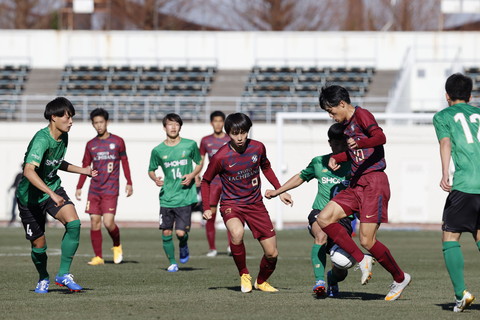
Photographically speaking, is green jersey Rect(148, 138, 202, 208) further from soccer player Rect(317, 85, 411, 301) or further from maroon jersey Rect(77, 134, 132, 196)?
soccer player Rect(317, 85, 411, 301)

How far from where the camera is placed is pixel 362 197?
27.7 ft

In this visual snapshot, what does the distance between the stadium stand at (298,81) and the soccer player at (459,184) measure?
2610cm

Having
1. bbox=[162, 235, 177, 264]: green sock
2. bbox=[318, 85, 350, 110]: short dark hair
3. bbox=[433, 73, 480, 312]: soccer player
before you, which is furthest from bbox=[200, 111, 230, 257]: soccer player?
bbox=[433, 73, 480, 312]: soccer player

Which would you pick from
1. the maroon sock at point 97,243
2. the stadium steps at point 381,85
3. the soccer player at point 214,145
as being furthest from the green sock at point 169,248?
the stadium steps at point 381,85

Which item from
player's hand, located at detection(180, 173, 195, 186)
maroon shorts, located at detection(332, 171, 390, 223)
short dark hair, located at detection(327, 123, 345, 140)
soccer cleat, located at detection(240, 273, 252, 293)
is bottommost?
soccer cleat, located at detection(240, 273, 252, 293)

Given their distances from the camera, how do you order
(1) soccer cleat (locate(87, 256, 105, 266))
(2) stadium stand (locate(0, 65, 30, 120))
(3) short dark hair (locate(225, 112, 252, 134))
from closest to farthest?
(3) short dark hair (locate(225, 112, 252, 134)), (1) soccer cleat (locate(87, 256, 105, 266)), (2) stadium stand (locate(0, 65, 30, 120))

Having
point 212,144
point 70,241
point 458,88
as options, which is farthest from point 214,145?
point 458,88

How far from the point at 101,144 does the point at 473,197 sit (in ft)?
24.1

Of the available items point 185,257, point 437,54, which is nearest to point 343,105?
point 185,257

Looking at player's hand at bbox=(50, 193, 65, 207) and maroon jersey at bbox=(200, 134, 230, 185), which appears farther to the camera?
maroon jersey at bbox=(200, 134, 230, 185)

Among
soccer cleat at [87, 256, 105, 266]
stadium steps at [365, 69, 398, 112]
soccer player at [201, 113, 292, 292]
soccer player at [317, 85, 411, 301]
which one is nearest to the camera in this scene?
soccer player at [317, 85, 411, 301]

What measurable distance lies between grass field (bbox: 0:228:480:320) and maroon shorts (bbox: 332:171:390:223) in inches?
30.9

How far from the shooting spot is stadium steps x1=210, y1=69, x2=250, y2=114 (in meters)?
36.2

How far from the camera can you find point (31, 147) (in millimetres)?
8828
